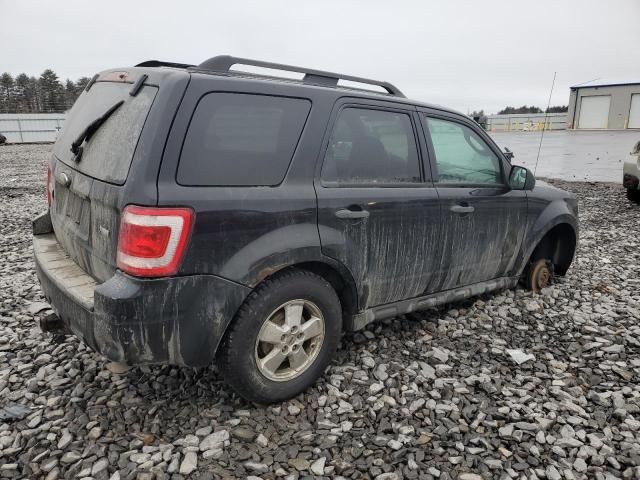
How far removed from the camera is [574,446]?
2.58m

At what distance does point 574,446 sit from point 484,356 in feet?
3.29

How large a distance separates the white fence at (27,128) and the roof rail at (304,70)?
35600 millimetres

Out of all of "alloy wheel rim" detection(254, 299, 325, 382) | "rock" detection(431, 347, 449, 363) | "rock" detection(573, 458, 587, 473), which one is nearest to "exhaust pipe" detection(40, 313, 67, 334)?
"alloy wheel rim" detection(254, 299, 325, 382)

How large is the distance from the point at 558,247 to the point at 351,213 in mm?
3109

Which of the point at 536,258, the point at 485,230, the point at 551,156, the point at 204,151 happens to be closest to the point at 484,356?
the point at 485,230

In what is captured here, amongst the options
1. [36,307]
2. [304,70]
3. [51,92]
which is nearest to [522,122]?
[51,92]

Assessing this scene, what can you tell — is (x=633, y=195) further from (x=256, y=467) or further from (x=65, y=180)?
(x=65, y=180)

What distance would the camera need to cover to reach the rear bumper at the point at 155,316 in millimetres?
2277

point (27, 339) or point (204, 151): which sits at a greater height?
point (204, 151)

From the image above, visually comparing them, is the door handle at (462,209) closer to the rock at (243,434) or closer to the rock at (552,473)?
the rock at (552,473)

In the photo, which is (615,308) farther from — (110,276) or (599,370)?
(110,276)

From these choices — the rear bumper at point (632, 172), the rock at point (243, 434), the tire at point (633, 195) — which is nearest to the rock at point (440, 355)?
the rock at point (243, 434)

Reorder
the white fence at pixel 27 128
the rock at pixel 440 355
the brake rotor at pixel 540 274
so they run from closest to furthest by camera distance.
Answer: the rock at pixel 440 355 → the brake rotor at pixel 540 274 → the white fence at pixel 27 128

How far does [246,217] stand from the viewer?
8.15ft
